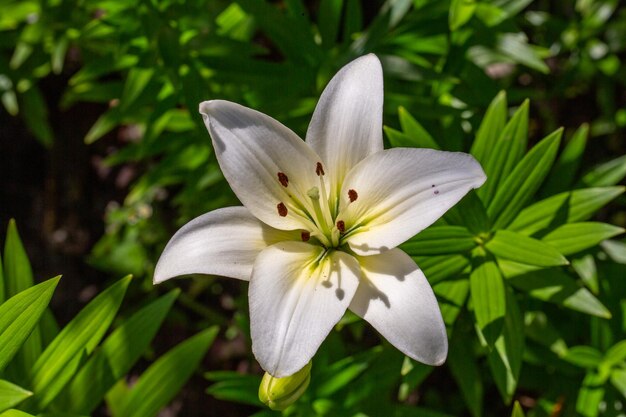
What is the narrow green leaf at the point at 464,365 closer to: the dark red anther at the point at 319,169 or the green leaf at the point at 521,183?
the green leaf at the point at 521,183

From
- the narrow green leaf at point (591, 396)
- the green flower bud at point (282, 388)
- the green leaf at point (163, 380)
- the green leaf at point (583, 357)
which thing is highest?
the green flower bud at point (282, 388)

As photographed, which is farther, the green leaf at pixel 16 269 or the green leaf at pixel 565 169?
the green leaf at pixel 565 169

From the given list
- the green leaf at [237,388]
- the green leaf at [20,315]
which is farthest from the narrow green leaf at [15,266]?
the green leaf at [237,388]

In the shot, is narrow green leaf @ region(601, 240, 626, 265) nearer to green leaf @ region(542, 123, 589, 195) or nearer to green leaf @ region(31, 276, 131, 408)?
green leaf @ region(542, 123, 589, 195)

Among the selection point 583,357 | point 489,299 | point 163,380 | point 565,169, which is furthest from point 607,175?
point 163,380

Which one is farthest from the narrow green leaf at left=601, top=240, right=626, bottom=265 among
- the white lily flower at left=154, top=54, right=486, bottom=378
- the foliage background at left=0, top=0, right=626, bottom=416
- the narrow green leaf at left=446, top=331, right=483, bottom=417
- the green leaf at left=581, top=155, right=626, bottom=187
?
the white lily flower at left=154, top=54, right=486, bottom=378

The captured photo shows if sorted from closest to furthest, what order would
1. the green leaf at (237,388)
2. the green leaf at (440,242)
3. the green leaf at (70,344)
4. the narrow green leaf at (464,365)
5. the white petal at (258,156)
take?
the white petal at (258,156) → the green leaf at (440,242) → the green leaf at (70,344) → the green leaf at (237,388) → the narrow green leaf at (464,365)

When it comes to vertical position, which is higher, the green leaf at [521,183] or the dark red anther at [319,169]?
the dark red anther at [319,169]

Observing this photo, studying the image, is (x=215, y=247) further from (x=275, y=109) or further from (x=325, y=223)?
(x=275, y=109)
